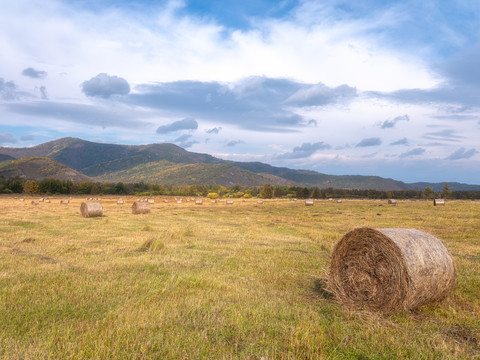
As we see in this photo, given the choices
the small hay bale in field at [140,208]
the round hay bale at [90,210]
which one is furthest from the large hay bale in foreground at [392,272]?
the small hay bale in field at [140,208]

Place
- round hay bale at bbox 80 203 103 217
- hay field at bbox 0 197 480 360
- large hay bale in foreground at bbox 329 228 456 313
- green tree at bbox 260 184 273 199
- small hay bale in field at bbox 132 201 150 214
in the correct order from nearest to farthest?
1. hay field at bbox 0 197 480 360
2. large hay bale in foreground at bbox 329 228 456 313
3. round hay bale at bbox 80 203 103 217
4. small hay bale in field at bbox 132 201 150 214
5. green tree at bbox 260 184 273 199

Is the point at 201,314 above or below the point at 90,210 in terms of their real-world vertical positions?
above

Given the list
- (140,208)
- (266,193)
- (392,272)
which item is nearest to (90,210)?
(140,208)

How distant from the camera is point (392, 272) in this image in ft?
25.5

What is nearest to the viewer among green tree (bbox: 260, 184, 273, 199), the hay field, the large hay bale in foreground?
the hay field

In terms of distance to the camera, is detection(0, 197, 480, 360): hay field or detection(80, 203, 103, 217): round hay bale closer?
detection(0, 197, 480, 360): hay field

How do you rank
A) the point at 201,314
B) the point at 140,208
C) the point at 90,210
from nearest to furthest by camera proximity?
the point at 201,314
the point at 90,210
the point at 140,208

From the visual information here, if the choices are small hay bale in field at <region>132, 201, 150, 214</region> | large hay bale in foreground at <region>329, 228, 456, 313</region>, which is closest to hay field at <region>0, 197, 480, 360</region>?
large hay bale in foreground at <region>329, 228, 456, 313</region>

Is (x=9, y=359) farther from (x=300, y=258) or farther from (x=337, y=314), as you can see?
(x=300, y=258)

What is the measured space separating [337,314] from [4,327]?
22.7ft

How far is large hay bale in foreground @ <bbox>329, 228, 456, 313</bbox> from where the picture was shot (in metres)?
7.53

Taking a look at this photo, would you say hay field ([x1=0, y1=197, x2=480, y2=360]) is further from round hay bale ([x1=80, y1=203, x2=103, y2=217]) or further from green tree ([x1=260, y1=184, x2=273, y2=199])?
green tree ([x1=260, y1=184, x2=273, y2=199])

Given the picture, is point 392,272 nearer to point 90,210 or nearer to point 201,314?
point 201,314

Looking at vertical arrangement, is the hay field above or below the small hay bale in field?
above
